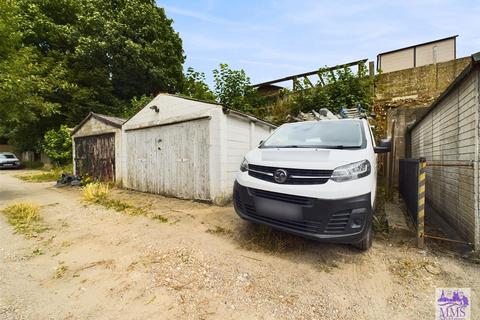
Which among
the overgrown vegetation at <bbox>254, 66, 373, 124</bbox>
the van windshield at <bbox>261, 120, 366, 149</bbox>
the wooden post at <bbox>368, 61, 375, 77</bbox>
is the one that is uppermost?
the wooden post at <bbox>368, 61, 375, 77</bbox>

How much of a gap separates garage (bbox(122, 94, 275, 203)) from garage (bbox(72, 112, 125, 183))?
2.34ft

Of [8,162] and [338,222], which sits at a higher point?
[8,162]

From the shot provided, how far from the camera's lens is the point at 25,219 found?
4727mm

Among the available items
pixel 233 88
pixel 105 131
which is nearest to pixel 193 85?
pixel 233 88

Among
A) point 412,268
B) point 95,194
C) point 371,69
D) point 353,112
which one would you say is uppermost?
point 371,69

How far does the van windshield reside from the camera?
3.20m

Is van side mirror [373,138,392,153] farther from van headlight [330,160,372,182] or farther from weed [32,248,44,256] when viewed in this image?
weed [32,248,44,256]

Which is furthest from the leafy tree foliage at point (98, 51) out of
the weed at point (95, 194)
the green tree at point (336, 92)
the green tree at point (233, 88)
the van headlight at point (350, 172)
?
the van headlight at point (350, 172)

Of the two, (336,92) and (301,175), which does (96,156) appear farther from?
(336,92)

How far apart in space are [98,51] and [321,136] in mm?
16791

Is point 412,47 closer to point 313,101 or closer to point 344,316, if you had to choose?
point 313,101

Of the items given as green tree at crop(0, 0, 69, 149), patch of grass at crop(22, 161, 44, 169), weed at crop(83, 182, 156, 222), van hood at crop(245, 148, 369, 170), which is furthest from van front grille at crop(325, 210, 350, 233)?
patch of grass at crop(22, 161, 44, 169)

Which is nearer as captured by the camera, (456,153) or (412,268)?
(412,268)

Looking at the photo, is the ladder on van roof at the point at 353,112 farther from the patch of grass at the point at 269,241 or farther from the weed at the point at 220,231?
the weed at the point at 220,231
